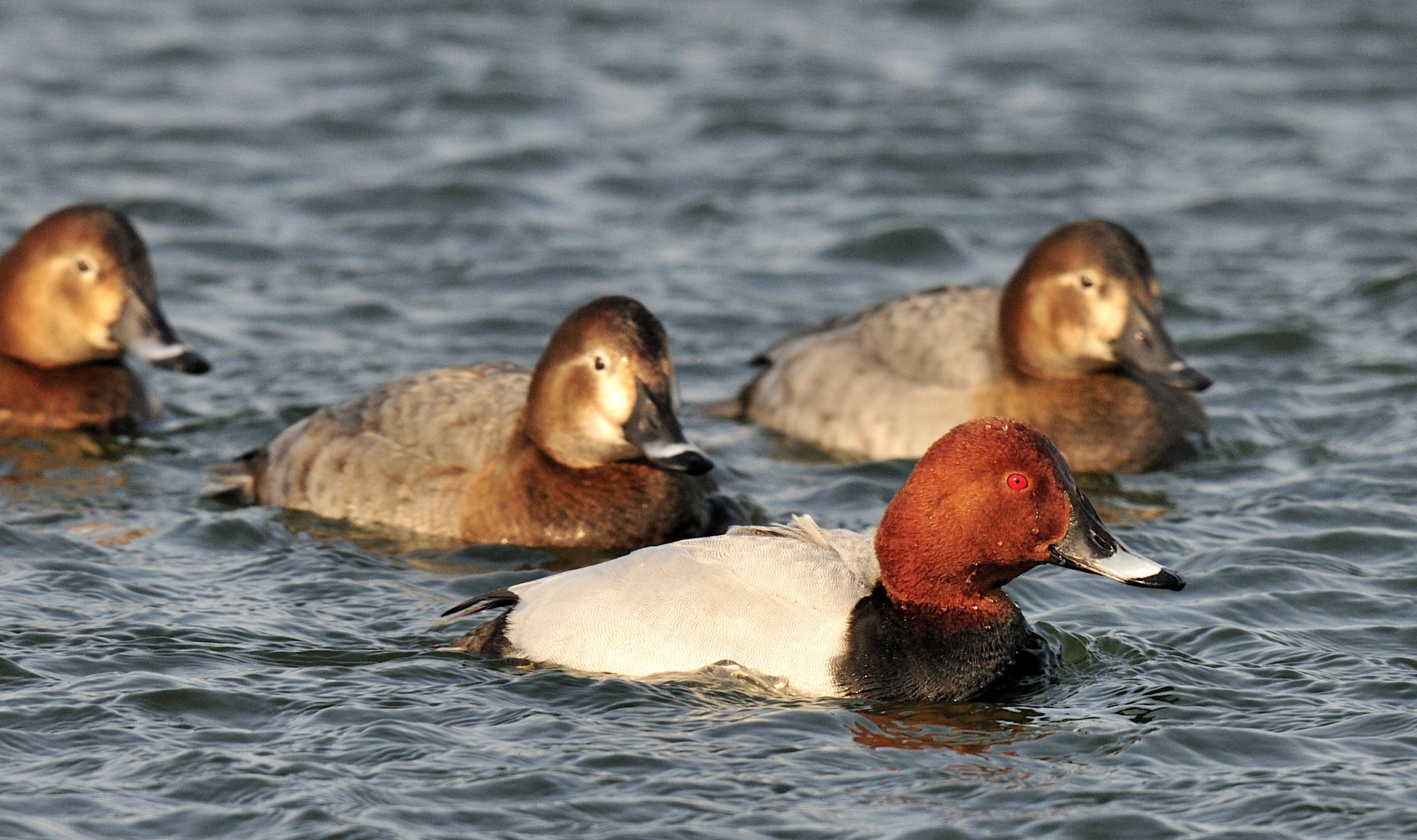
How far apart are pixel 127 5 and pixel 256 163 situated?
4.22 meters

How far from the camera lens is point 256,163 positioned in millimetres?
14820

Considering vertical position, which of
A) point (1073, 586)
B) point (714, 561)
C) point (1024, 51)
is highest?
point (1024, 51)

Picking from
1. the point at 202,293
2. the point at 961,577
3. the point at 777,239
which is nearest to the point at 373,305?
the point at 202,293

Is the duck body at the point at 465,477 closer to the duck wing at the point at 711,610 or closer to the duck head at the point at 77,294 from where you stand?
the duck head at the point at 77,294

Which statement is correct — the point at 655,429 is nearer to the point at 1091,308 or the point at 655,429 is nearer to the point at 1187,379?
the point at 1091,308

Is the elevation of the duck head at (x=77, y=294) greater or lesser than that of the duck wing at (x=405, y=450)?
greater

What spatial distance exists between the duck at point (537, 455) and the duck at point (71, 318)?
137cm

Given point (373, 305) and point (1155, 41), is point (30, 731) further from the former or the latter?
point (1155, 41)

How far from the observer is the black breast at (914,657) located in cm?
632

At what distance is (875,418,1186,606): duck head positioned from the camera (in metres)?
6.38

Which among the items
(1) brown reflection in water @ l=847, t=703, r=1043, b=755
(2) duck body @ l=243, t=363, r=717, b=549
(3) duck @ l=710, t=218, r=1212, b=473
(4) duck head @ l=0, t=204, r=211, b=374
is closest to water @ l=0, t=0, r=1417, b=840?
(1) brown reflection in water @ l=847, t=703, r=1043, b=755

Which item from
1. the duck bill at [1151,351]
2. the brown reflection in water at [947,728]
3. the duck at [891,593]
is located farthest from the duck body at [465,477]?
the duck bill at [1151,351]

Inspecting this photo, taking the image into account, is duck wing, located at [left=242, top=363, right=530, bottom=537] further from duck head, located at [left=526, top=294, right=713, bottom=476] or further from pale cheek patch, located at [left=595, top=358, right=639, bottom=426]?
pale cheek patch, located at [left=595, top=358, right=639, bottom=426]

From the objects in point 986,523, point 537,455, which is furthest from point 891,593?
point 537,455
